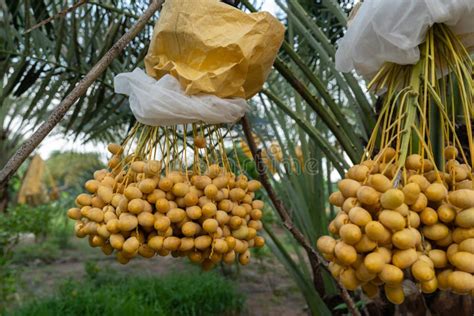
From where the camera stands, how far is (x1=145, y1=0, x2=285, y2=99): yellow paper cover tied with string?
0.71 metres

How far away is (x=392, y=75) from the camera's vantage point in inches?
26.8

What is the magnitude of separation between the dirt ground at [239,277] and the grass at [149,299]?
24 centimetres

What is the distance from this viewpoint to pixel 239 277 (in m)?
3.77

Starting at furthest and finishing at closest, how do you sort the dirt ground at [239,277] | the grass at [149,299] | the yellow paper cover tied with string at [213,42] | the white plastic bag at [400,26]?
the dirt ground at [239,277], the grass at [149,299], the yellow paper cover tied with string at [213,42], the white plastic bag at [400,26]

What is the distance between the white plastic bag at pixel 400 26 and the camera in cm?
60

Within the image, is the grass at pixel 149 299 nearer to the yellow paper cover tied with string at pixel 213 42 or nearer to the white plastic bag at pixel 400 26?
the yellow paper cover tied with string at pixel 213 42

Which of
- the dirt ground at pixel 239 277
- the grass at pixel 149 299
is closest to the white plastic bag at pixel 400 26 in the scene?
the grass at pixel 149 299

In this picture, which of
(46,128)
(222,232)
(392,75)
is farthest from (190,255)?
(392,75)

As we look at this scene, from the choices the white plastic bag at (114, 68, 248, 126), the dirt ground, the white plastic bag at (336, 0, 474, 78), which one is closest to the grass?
the dirt ground

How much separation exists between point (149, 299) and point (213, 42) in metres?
2.25

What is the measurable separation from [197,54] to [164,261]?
4044mm

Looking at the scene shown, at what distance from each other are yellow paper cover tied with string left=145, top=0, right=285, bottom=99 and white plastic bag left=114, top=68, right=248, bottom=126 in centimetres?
1

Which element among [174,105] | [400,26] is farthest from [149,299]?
[400,26]

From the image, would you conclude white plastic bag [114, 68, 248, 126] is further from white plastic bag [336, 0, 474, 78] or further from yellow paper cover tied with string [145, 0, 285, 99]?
white plastic bag [336, 0, 474, 78]
